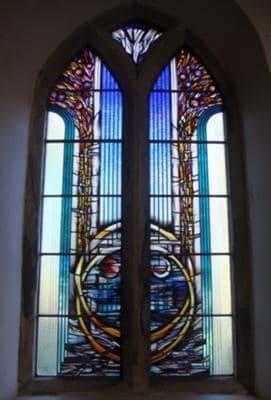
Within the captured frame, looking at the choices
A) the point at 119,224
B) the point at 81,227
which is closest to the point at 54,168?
the point at 81,227

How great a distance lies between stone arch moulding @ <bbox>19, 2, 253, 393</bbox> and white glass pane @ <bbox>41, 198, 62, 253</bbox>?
1.9 inches

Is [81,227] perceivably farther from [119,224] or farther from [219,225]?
[219,225]

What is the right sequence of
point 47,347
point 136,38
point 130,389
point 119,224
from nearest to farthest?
point 130,389
point 47,347
point 119,224
point 136,38

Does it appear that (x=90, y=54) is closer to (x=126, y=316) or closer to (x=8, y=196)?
(x=8, y=196)

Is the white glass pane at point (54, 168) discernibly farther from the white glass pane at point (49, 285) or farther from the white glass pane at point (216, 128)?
the white glass pane at point (216, 128)

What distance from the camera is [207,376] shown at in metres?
2.92

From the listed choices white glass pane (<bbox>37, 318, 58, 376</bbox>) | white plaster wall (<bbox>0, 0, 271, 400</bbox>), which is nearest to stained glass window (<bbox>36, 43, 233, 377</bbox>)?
white glass pane (<bbox>37, 318, 58, 376</bbox>)

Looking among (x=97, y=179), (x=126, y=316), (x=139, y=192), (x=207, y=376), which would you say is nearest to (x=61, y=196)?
(x=97, y=179)

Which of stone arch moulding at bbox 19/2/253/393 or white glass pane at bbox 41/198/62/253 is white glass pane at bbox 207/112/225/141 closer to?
stone arch moulding at bbox 19/2/253/393

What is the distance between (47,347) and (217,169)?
1.18m

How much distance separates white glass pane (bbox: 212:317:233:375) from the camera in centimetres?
294

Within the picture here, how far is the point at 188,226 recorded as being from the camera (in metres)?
3.12

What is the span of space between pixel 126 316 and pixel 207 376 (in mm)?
451

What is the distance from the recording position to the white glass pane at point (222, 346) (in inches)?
116
